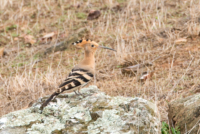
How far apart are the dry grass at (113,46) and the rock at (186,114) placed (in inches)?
11.0

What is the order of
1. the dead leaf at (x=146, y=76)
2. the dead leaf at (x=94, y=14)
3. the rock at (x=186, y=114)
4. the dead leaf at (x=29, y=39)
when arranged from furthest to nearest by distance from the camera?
1. the dead leaf at (x=94, y=14)
2. the dead leaf at (x=29, y=39)
3. the dead leaf at (x=146, y=76)
4. the rock at (x=186, y=114)

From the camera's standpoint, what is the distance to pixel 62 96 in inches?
132

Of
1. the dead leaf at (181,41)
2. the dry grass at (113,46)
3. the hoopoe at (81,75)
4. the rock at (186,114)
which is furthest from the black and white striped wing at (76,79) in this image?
the dead leaf at (181,41)

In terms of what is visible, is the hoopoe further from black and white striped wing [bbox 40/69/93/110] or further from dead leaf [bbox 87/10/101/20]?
dead leaf [bbox 87/10/101/20]

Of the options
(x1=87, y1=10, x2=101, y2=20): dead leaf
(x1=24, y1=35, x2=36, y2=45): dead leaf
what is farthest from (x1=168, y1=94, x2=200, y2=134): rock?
(x1=87, y1=10, x2=101, y2=20): dead leaf

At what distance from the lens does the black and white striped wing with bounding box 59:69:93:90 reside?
127 inches

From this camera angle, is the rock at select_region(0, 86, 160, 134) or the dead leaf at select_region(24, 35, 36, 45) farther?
the dead leaf at select_region(24, 35, 36, 45)

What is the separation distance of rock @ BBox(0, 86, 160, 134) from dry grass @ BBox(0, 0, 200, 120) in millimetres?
450

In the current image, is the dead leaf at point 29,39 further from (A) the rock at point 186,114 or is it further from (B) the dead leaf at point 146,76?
(A) the rock at point 186,114

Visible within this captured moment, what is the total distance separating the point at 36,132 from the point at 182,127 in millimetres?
1448

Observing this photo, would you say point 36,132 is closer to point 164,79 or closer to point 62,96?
point 62,96

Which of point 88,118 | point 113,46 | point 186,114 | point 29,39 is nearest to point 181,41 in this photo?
point 113,46

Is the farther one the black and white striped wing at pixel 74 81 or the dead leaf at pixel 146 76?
the dead leaf at pixel 146 76

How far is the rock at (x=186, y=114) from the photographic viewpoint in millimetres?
2917
